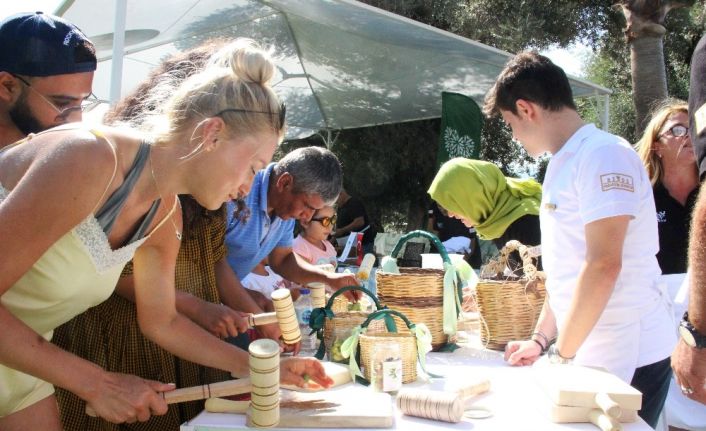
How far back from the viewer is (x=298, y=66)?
7.77 m

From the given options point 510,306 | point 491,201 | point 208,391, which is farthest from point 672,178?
point 208,391

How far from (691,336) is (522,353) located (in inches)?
23.4

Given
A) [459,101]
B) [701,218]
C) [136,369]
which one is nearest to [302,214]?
[136,369]

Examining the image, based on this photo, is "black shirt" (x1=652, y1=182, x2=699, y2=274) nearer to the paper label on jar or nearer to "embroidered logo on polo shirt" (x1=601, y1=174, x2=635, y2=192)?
"embroidered logo on polo shirt" (x1=601, y1=174, x2=635, y2=192)

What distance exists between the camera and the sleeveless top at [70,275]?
4.40 feet

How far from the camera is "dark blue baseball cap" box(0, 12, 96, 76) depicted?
1.80 m

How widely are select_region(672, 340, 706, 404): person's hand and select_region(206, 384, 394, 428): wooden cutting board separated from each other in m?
0.72

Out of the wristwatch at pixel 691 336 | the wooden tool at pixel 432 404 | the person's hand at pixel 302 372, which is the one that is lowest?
the person's hand at pixel 302 372

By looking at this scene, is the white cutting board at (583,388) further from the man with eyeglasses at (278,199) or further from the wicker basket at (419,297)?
the man with eyeglasses at (278,199)

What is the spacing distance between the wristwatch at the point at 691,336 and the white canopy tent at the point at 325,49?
327cm

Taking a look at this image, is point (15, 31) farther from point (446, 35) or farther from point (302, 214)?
point (446, 35)

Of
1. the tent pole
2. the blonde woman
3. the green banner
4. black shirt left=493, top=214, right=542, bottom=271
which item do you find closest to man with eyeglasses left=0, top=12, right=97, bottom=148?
the blonde woman

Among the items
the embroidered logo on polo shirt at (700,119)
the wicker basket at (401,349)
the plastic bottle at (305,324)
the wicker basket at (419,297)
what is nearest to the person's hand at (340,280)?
the plastic bottle at (305,324)

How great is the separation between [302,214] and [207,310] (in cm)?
72
